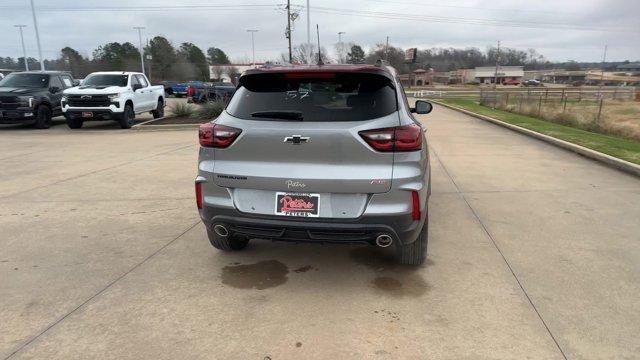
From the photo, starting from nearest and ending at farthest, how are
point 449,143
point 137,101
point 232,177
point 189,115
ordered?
point 232,177, point 449,143, point 137,101, point 189,115

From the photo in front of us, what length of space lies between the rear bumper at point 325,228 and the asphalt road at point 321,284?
1.57 ft

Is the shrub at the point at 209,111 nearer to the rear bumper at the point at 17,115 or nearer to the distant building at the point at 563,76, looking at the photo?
the rear bumper at the point at 17,115

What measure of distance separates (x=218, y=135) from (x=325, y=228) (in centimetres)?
108

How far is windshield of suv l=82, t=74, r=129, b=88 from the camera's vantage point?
15.3m

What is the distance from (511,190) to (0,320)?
6.08 metres

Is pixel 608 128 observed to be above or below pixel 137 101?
below

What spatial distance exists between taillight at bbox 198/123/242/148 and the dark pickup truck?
13694mm

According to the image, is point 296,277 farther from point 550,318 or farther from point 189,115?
point 189,115

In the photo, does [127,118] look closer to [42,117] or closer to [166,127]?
[166,127]

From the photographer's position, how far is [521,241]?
4711 mm

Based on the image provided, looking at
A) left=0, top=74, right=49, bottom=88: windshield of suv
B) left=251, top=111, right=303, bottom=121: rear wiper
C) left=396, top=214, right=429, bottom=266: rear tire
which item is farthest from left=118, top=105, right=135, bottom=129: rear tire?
left=396, top=214, right=429, bottom=266: rear tire

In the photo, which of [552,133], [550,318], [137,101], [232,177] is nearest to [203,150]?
[232,177]

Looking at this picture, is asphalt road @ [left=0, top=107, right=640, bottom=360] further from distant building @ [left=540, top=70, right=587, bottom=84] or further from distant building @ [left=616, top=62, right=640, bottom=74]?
distant building @ [left=616, top=62, right=640, bottom=74]

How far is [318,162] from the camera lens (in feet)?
11.0
